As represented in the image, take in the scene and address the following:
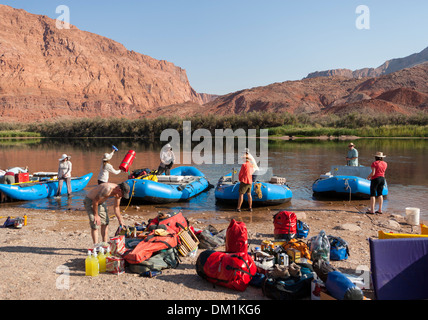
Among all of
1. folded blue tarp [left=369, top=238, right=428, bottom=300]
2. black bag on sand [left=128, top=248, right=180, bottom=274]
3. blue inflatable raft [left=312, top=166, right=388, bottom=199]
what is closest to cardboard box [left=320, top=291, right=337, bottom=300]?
folded blue tarp [left=369, top=238, right=428, bottom=300]

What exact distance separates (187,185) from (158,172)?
2.07 metres

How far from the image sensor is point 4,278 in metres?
5.39

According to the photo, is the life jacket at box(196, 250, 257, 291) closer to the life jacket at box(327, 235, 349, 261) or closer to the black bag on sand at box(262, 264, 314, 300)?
the black bag on sand at box(262, 264, 314, 300)

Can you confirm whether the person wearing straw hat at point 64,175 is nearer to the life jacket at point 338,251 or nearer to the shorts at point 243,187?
the shorts at point 243,187

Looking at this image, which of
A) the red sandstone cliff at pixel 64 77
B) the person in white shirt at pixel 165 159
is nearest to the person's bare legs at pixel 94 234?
the person in white shirt at pixel 165 159

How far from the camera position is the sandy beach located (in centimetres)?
498

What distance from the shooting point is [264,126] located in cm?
6962

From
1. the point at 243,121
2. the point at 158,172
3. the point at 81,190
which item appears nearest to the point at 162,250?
the point at 158,172

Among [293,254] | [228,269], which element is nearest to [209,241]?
[293,254]

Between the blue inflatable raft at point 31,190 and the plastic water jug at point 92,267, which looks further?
the blue inflatable raft at point 31,190

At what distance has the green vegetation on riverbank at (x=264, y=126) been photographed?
57188 millimetres

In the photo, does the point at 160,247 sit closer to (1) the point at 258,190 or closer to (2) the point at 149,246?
(2) the point at 149,246

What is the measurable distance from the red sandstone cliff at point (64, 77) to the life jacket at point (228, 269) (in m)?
122
